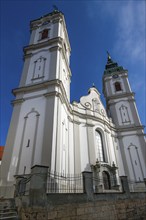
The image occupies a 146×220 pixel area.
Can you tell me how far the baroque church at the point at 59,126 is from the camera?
980cm

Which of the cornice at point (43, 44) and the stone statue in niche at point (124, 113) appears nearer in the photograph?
the cornice at point (43, 44)

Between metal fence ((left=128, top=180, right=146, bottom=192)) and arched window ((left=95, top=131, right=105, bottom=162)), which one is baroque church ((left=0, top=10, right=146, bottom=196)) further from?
metal fence ((left=128, top=180, right=146, bottom=192))

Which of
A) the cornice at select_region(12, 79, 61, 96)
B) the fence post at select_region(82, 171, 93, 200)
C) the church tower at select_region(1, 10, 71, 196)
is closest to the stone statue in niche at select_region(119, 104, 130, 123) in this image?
the church tower at select_region(1, 10, 71, 196)

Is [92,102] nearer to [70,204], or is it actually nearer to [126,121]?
[126,121]

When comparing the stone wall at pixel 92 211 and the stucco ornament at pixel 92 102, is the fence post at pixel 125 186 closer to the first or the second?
the stone wall at pixel 92 211

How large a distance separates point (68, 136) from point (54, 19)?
52.5ft

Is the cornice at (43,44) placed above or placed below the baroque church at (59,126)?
above

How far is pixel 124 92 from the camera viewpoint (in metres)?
23.1

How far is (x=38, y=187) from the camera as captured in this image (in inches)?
206

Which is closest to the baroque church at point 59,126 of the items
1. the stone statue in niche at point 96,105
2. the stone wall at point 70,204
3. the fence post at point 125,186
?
the stone statue in niche at point 96,105

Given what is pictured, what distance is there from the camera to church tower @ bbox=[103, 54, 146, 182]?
53.9ft

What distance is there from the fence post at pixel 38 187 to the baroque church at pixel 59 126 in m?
3.26

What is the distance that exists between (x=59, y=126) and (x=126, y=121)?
485 inches

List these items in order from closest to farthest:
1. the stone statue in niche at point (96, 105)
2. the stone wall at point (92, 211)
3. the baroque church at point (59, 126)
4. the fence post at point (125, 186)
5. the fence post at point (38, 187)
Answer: the stone wall at point (92, 211) < the fence post at point (38, 187) < the fence post at point (125, 186) < the baroque church at point (59, 126) < the stone statue in niche at point (96, 105)
